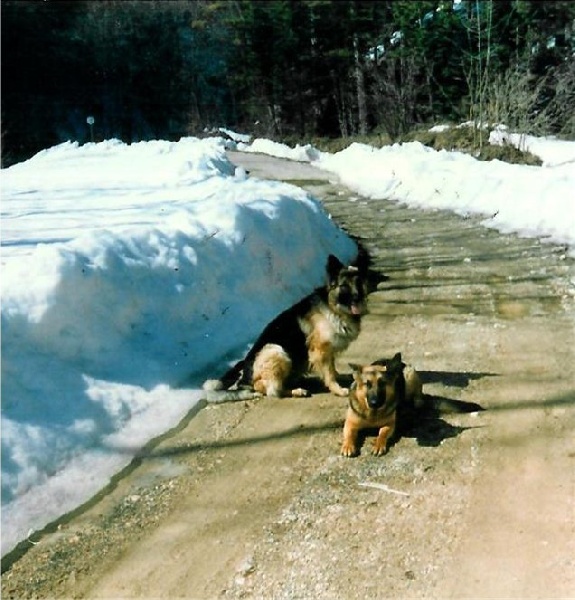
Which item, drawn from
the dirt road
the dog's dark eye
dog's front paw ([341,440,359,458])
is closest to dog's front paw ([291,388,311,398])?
the dirt road

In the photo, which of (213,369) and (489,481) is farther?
(213,369)

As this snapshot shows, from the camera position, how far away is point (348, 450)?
15.6 feet

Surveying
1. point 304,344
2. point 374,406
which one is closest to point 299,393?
point 304,344

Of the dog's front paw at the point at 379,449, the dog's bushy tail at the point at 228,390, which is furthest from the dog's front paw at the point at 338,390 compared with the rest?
the dog's front paw at the point at 379,449

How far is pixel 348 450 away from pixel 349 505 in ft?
2.09

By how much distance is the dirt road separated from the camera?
3498mm

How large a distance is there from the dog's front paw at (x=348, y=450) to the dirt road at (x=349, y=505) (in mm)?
52

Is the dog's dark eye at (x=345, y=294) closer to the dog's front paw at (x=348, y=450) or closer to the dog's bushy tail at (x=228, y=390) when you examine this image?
the dog's bushy tail at (x=228, y=390)

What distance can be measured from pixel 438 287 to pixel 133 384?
488 centimetres

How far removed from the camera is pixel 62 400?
5121mm

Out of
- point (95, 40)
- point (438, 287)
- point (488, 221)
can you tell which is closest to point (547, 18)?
point (488, 221)

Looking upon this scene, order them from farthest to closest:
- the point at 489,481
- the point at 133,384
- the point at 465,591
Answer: the point at 133,384 < the point at 489,481 < the point at 465,591

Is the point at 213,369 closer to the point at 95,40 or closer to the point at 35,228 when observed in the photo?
the point at 35,228

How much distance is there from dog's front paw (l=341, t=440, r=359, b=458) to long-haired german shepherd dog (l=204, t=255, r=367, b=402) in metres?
1.01
